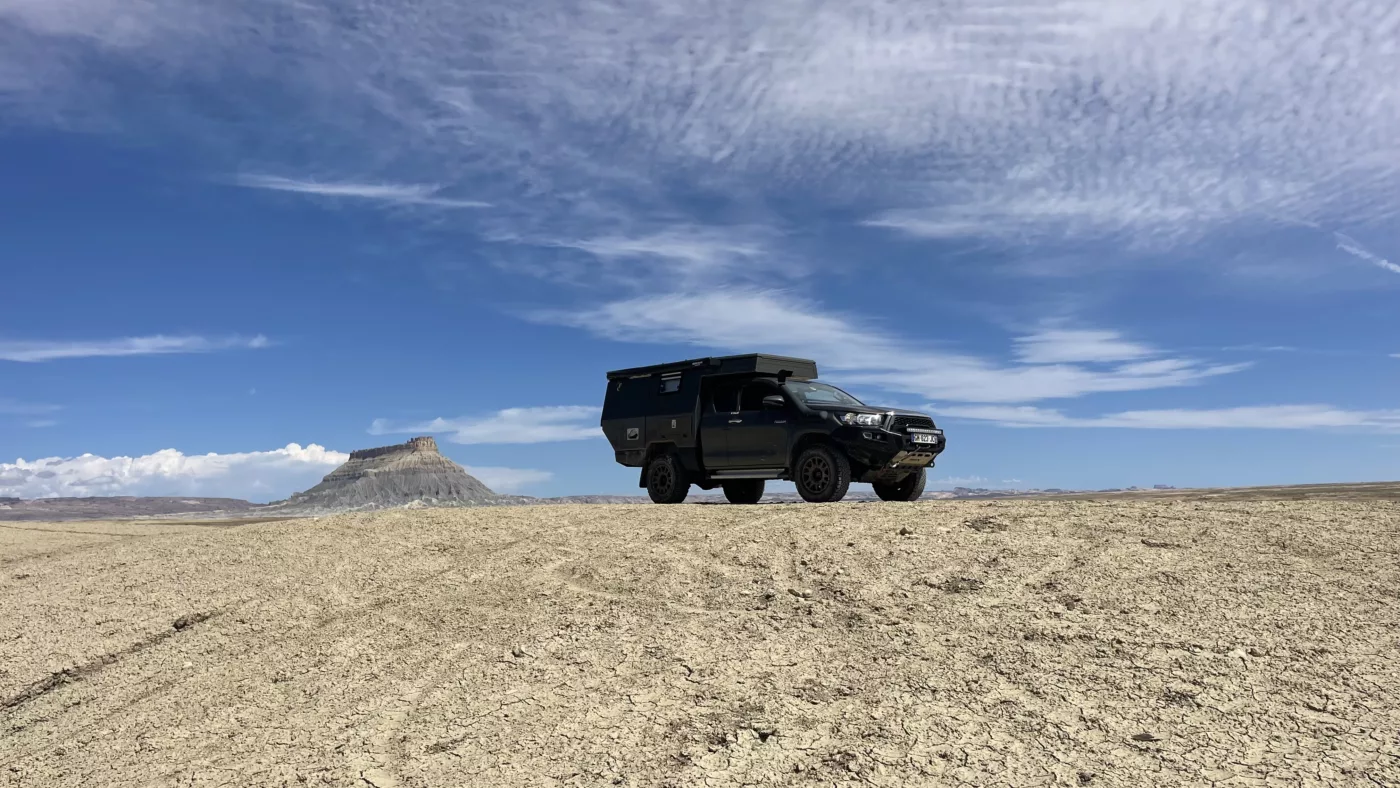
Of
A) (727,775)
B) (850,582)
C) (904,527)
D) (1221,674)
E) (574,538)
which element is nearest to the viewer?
(727,775)

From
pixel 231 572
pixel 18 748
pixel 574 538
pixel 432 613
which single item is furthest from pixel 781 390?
pixel 18 748

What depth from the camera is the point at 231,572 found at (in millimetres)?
10688

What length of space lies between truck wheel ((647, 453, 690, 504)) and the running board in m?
0.58

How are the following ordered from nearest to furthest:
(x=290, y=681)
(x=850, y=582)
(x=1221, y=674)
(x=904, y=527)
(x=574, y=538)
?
(x=1221, y=674) < (x=290, y=681) < (x=850, y=582) < (x=904, y=527) < (x=574, y=538)

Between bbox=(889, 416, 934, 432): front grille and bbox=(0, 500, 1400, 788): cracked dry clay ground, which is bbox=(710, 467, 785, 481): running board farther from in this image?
bbox=(0, 500, 1400, 788): cracked dry clay ground

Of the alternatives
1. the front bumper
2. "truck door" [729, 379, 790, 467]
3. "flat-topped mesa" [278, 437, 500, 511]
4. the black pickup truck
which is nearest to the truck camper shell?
the black pickup truck

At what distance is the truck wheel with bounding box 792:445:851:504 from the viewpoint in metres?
12.8

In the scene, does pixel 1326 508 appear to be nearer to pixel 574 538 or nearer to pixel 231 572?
pixel 574 538

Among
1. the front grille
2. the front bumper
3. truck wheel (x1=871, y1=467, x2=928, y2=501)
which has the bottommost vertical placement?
truck wheel (x1=871, y1=467, x2=928, y2=501)

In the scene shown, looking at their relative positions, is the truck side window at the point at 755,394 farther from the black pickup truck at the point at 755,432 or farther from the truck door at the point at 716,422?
the truck door at the point at 716,422

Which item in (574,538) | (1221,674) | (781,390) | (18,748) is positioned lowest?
(18,748)

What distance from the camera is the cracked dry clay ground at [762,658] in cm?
516

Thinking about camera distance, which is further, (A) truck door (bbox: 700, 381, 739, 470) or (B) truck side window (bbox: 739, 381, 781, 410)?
(A) truck door (bbox: 700, 381, 739, 470)

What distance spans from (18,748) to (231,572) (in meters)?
3.84
